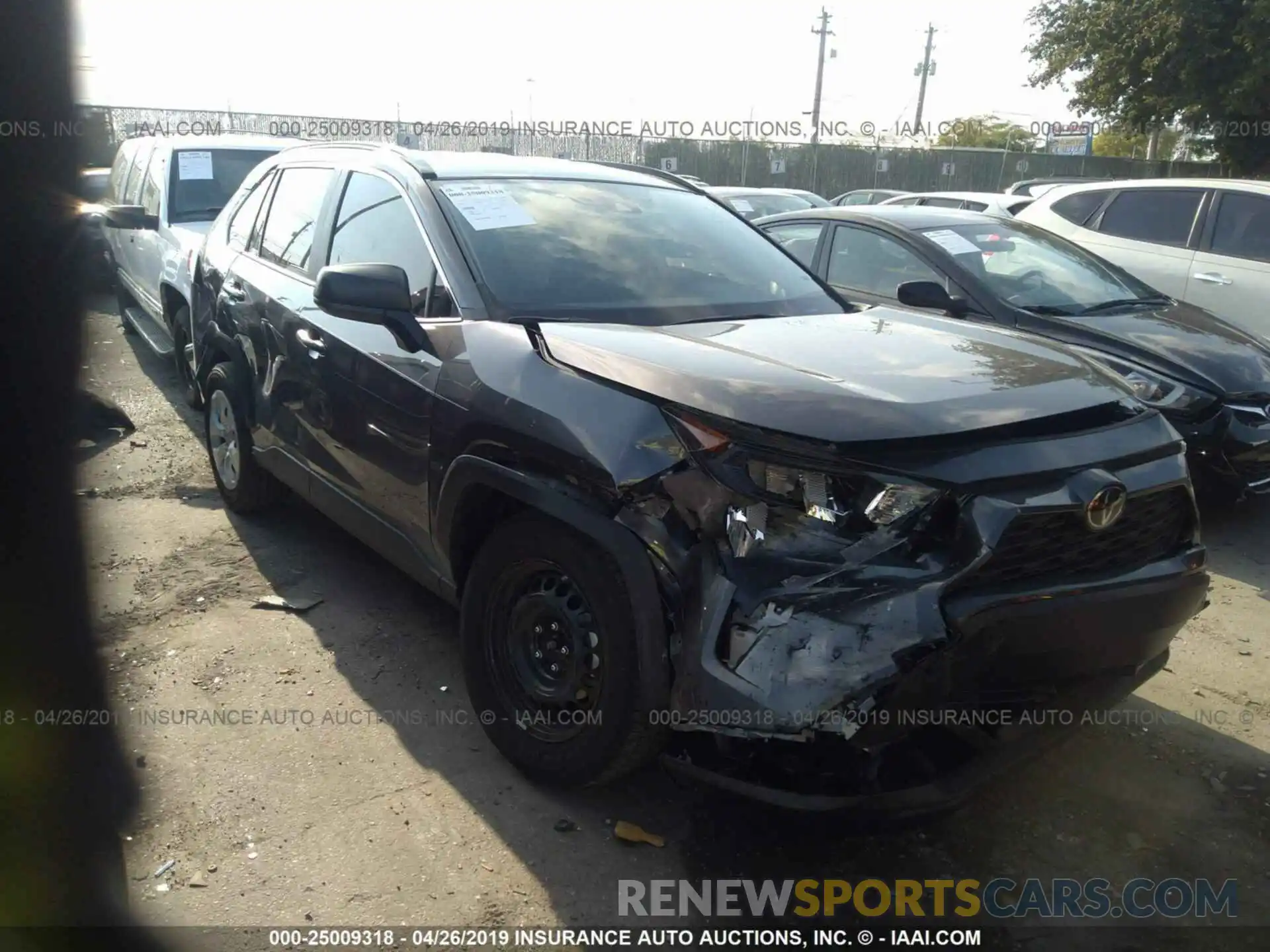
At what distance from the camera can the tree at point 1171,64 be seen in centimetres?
1844

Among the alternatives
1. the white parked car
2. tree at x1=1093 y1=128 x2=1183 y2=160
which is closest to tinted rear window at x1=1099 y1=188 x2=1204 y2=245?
the white parked car

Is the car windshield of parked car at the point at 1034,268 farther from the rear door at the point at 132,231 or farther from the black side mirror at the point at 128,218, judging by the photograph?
the rear door at the point at 132,231

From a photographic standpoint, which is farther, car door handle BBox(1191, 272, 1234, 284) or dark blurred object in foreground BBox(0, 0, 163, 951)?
car door handle BBox(1191, 272, 1234, 284)

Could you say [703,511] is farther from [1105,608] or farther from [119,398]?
[119,398]

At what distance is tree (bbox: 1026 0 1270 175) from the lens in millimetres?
18438

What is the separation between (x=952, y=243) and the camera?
589cm

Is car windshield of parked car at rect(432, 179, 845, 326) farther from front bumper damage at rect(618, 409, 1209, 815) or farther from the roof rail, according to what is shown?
front bumper damage at rect(618, 409, 1209, 815)

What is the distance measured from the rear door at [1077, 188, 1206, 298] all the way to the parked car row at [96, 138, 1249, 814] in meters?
4.92

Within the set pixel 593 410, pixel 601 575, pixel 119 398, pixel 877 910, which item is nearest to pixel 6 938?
pixel 601 575

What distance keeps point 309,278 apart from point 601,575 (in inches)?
89.1

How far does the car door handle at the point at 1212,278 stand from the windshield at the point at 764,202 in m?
5.97

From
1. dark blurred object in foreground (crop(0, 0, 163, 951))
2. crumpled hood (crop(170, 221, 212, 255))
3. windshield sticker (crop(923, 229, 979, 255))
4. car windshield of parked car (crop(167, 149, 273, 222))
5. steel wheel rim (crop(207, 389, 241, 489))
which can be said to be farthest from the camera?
car windshield of parked car (crop(167, 149, 273, 222))

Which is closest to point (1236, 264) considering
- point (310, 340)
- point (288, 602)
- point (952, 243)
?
point (952, 243)

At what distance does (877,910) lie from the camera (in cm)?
257
